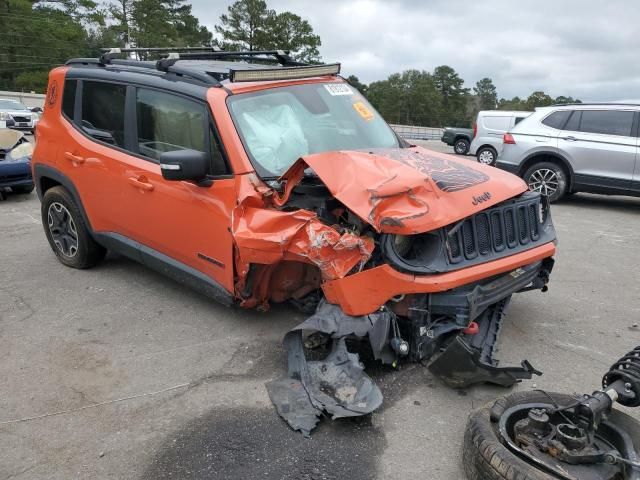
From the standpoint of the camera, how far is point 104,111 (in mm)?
4656

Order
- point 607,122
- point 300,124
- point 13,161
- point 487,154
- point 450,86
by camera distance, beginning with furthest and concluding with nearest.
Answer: point 450,86 → point 487,154 → point 607,122 → point 13,161 → point 300,124

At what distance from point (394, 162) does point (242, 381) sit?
66.1 inches

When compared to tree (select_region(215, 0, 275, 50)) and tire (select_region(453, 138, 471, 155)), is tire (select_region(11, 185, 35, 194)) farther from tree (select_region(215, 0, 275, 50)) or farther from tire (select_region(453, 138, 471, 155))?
tree (select_region(215, 0, 275, 50))

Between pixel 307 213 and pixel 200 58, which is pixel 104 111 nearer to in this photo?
pixel 200 58

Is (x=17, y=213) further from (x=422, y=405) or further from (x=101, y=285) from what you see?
(x=422, y=405)

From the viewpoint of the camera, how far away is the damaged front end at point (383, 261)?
3.01 metres

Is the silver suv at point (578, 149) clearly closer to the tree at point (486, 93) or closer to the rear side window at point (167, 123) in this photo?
the rear side window at point (167, 123)

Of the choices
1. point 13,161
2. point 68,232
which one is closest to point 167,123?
point 68,232

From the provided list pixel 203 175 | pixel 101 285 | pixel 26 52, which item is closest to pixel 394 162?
pixel 203 175

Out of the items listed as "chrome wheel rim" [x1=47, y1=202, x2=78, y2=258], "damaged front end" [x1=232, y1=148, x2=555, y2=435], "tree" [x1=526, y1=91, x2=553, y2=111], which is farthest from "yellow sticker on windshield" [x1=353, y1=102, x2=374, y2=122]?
"tree" [x1=526, y1=91, x2=553, y2=111]

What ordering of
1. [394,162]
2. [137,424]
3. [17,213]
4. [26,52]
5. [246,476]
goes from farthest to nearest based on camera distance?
[26,52] < [17,213] < [394,162] < [137,424] < [246,476]

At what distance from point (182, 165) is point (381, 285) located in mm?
1503

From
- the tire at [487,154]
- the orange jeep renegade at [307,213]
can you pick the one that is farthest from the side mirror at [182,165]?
the tire at [487,154]

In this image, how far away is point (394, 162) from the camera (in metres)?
3.38
